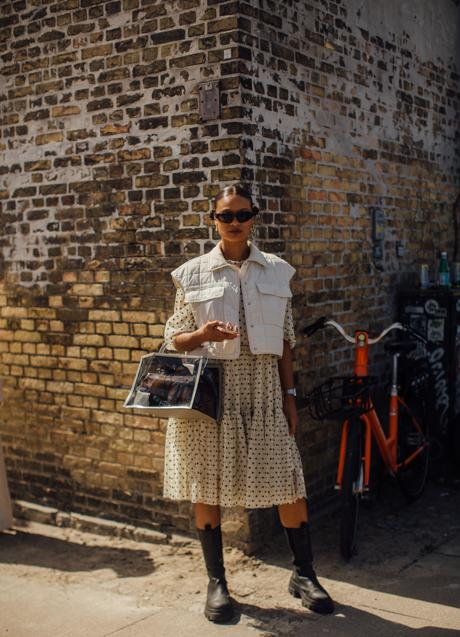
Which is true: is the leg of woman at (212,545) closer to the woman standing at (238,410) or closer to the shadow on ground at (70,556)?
the woman standing at (238,410)

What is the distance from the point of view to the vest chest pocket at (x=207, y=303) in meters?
4.39

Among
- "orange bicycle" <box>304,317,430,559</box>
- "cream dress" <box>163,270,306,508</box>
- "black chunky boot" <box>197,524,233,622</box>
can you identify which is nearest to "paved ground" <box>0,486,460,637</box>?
"black chunky boot" <box>197,524,233,622</box>

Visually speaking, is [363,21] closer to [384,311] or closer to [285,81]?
[285,81]

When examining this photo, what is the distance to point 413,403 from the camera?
652 cm

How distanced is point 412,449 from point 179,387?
2716 mm

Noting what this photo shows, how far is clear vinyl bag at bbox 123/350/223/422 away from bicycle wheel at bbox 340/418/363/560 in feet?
4.18

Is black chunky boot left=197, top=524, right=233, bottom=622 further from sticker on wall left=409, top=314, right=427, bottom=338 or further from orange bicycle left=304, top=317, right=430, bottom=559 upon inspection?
sticker on wall left=409, top=314, right=427, bottom=338

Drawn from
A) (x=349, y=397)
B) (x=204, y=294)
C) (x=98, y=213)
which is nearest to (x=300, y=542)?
(x=349, y=397)

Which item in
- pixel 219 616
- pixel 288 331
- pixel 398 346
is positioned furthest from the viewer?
pixel 398 346

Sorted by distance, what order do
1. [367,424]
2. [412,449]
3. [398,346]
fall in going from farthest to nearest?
[412,449], [398,346], [367,424]

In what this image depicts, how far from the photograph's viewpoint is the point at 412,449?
6.35 metres

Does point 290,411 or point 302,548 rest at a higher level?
point 290,411

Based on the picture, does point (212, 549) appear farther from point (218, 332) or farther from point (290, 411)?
point (218, 332)

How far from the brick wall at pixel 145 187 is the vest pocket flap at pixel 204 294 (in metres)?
1.03
